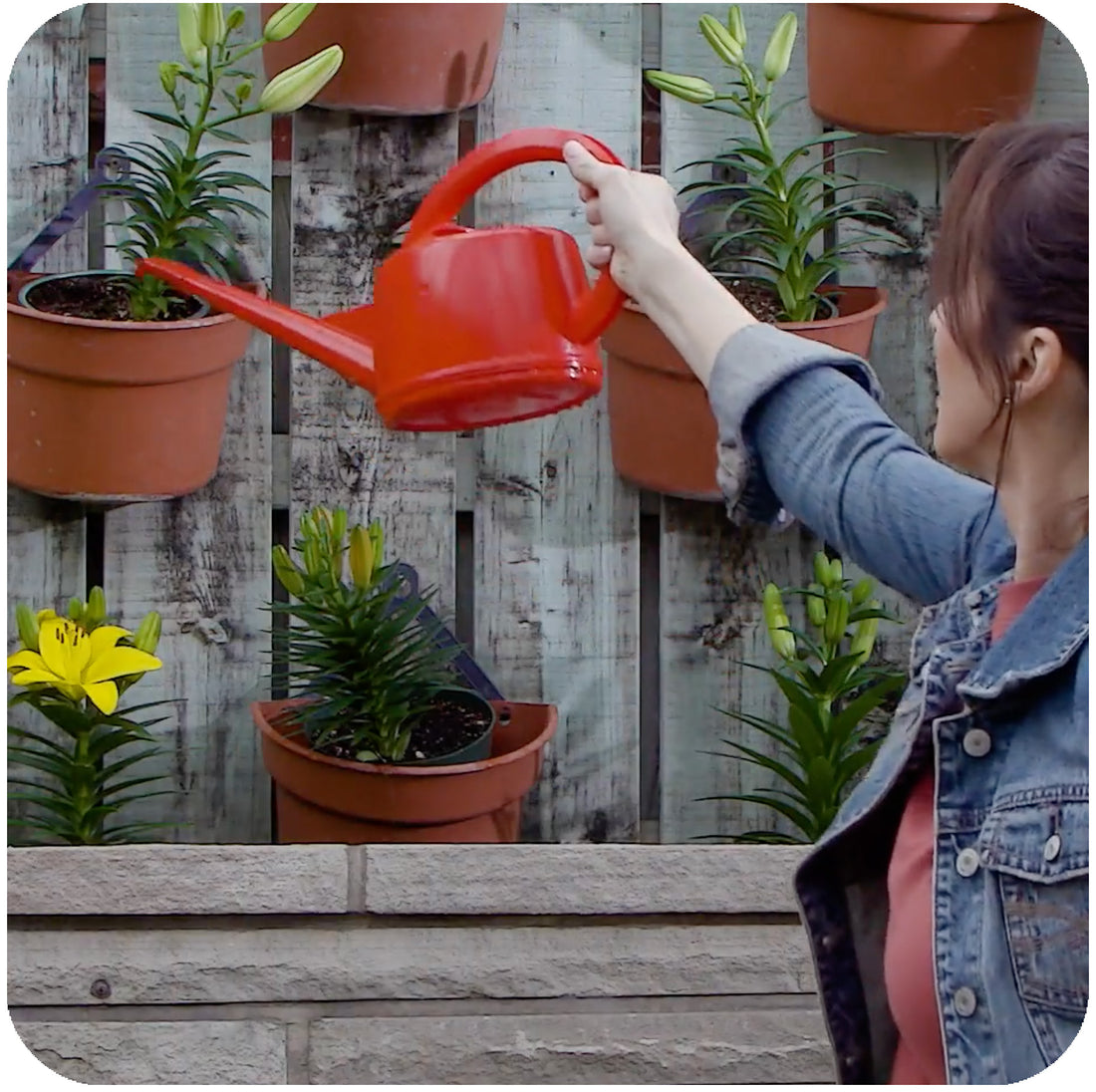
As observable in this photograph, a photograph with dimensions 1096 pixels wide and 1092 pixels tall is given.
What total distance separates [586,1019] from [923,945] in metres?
0.51

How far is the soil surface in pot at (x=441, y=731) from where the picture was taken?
1.04 metres

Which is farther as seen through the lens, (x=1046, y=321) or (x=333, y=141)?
(x=333, y=141)

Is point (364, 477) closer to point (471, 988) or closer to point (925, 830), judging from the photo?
point (471, 988)

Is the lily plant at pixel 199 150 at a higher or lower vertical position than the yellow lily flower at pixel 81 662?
higher

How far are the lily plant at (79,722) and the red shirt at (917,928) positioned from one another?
0.57m

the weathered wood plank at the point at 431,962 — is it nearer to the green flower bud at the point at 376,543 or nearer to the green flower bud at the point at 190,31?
the green flower bud at the point at 376,543

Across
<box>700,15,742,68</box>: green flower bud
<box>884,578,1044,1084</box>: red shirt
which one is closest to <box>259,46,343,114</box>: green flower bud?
<box>700,15,742,68</box>: green flower bud

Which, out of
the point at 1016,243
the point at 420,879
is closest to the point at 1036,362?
the point at 1016,243

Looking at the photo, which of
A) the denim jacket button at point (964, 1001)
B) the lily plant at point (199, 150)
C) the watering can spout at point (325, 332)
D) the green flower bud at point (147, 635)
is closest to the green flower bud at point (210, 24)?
the lily plant at point (199, 150)

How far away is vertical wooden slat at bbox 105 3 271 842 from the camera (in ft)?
3.59

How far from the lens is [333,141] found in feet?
3.51

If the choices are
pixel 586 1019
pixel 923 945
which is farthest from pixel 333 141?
pixel 923 945

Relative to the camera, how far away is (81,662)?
1008 millimetres

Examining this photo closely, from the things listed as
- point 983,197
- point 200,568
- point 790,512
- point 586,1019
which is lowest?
point 586,1019
